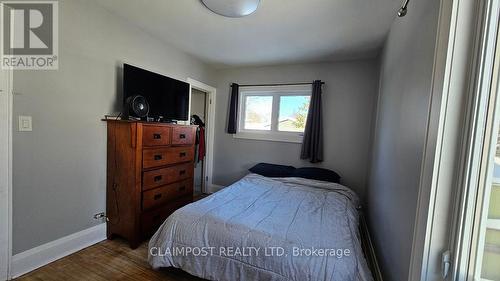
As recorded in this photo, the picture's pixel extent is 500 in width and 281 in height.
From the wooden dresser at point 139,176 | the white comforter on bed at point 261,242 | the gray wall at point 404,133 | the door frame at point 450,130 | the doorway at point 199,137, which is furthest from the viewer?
the doorway at point 199,137

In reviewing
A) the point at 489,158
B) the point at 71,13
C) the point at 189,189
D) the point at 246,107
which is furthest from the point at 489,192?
the point at 246,107

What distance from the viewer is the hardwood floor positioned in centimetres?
168

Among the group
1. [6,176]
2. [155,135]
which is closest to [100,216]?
[6,176]

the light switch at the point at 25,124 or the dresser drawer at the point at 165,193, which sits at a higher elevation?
the light switch at the point at 25,124

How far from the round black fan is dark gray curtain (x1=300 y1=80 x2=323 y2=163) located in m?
2.21

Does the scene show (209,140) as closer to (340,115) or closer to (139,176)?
(139,176)

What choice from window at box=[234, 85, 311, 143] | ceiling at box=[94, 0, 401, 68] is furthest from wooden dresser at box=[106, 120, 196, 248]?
window at box=[234, 85, 311, 143]

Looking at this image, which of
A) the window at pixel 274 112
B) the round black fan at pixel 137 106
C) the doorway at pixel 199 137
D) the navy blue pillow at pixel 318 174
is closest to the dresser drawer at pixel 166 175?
the round black fan at pixel 137 106

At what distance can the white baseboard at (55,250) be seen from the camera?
1641 mm

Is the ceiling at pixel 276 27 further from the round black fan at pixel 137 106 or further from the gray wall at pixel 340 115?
the round black fan at pixel 137 106

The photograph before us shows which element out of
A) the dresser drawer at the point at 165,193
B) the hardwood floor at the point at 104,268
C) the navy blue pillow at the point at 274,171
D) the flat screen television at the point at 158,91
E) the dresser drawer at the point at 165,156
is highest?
the flat screen television at the point at 158,91

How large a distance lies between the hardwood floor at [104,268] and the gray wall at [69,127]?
0.23m

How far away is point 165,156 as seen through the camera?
2.37 m

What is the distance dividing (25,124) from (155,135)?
95 centimetres
